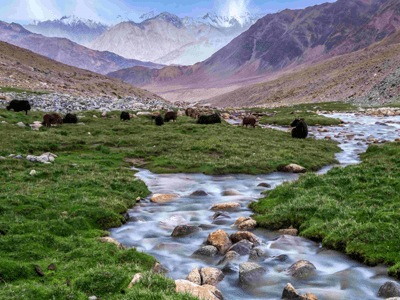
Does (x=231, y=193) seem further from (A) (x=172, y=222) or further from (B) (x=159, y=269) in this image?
(B) (x=159, y=269)

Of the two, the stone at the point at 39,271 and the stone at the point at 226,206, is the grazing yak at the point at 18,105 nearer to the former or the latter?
the stone at the point at 226,206

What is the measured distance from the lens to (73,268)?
25.9 ft

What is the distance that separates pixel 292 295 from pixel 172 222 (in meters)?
6.26

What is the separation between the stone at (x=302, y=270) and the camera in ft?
27.4

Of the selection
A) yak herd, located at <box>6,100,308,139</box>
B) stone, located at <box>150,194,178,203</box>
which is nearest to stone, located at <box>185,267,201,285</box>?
stone, located at <box>150,194,178,203</box>

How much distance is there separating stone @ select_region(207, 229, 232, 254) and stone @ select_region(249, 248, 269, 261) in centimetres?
86

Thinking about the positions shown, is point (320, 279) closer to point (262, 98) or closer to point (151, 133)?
point (151, 133)

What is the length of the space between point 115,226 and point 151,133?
19491mm

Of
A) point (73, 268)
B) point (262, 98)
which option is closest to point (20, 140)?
point (73, 268)

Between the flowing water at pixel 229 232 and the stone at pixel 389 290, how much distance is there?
0.17 m

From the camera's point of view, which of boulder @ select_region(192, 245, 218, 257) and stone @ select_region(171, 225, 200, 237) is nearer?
boulder @ select_region(192, 245, 218, 257)

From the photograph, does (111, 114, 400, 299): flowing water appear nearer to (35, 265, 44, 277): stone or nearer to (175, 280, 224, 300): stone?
(175, 280, 224, 300): stone

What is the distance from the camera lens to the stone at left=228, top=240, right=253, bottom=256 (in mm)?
9730

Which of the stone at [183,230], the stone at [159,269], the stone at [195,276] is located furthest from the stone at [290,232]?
the stone at [159,269]
